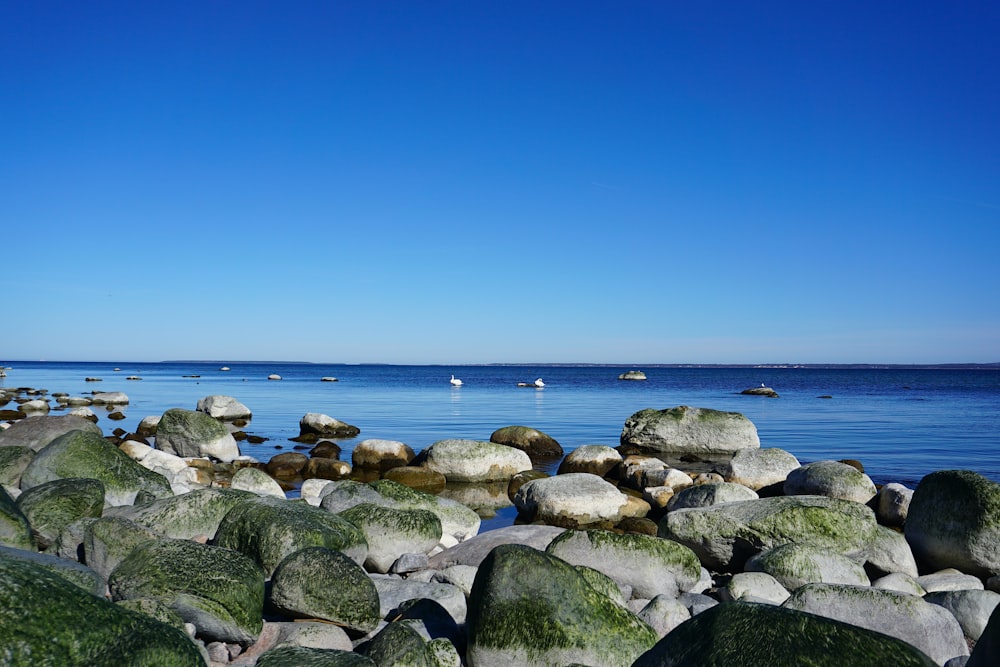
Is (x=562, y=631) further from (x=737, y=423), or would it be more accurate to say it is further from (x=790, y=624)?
(x=737, y=423)

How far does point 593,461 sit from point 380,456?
213 inches

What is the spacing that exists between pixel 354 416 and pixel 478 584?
96.1ft

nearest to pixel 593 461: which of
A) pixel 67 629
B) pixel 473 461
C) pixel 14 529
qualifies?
pixel 473 461

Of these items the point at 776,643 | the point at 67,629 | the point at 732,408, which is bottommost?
the point at 732,408

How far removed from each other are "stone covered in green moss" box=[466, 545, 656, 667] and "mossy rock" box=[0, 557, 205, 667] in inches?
103

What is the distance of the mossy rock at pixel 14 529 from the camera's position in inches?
331

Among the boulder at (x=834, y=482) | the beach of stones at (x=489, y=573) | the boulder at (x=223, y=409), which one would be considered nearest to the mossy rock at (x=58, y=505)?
the beach of stones at (x=489, y=573)

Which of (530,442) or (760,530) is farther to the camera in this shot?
(530,442)

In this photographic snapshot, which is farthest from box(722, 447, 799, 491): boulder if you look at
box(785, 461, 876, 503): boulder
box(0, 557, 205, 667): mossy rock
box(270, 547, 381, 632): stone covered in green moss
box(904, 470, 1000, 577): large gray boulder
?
box(0, 557, 205, 667): mossy rock

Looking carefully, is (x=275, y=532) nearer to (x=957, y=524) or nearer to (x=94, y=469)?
(x=94, y=469)

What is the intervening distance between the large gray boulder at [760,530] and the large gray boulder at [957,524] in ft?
2.65

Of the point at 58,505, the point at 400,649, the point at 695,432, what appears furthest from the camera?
the point at 695,432

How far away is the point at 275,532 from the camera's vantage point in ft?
29.7

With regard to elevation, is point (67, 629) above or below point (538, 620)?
above
